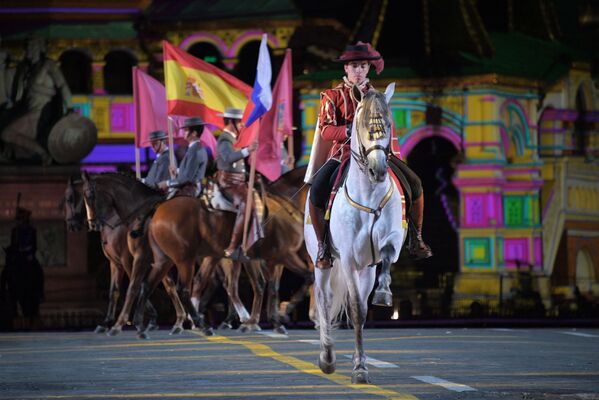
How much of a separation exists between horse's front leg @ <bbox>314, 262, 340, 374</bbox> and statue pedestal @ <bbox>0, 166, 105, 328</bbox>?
567 inches

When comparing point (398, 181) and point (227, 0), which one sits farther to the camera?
point (227, 0)

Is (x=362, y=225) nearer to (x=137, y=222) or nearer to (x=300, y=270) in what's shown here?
(x=137, y=222)

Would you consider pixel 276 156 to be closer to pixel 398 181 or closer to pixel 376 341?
pixel 376 341

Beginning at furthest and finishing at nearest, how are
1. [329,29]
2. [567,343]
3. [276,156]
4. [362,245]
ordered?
[329,29], [276,156], [567,343], [362,245]

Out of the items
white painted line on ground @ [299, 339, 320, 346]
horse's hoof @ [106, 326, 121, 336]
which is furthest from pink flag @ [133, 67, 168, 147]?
white painted line on ground @ [299, 339, 320, 346]

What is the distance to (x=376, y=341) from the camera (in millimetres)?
19609

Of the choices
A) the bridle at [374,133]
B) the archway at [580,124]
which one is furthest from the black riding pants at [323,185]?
the archway at [580,124]

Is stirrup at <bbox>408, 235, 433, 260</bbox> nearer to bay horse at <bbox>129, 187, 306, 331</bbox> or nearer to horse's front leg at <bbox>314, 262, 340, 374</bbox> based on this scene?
A: horse's front leg at <bbox>314, 262, 340, 374</bbox>

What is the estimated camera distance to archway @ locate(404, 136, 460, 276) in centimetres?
5328

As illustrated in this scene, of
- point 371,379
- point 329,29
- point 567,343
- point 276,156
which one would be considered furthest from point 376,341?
point 329,29

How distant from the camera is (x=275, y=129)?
2700 centimetres

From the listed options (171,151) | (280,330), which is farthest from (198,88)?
(280,330)

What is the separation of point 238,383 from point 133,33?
4210 centimetres

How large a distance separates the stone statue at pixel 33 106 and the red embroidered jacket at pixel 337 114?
14.9 m
